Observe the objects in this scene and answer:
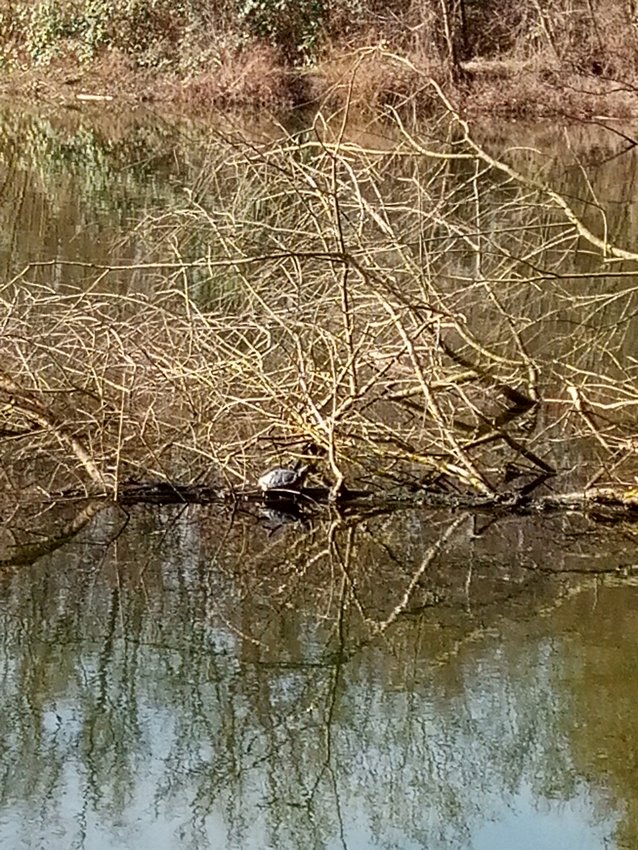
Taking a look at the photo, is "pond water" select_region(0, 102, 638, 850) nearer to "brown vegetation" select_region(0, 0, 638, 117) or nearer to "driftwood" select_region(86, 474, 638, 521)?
"driftwood" select_region(86, 474, 638, 521)

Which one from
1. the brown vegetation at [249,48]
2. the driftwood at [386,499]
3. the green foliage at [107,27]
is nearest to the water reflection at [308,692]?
the driftwood at [386,499]

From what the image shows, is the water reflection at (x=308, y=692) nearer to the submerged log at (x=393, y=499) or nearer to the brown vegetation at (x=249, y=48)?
the submerged log at (x=393, y=499)

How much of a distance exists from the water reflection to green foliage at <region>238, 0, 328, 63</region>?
15.3 metres

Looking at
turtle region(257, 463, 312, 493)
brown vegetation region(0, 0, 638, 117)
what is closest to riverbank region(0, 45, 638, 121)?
brown vegetation region(0, 0, 638, 117)

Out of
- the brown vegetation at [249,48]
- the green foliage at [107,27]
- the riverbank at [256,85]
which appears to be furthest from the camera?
the green foliage at [107,27]

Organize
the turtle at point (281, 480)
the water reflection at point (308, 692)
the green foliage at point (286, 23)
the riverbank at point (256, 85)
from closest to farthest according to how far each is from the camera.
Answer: the water reflection at point (308, 692), the turtle at point (281, 480), the riverbank at point (256, 85), the green foliage at point (286, 23)

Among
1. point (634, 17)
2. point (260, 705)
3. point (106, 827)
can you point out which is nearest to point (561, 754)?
point (260, 705)

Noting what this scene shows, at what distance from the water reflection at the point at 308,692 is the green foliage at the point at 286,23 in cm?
1526

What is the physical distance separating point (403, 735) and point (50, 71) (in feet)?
58.4

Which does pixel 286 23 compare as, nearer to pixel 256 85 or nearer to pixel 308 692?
pixel 256 85

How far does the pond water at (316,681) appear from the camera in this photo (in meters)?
3.67

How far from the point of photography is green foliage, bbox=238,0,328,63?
64.5 ft

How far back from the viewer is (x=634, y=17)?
7.39 metres

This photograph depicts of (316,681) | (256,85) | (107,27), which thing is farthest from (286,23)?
(316,681)
